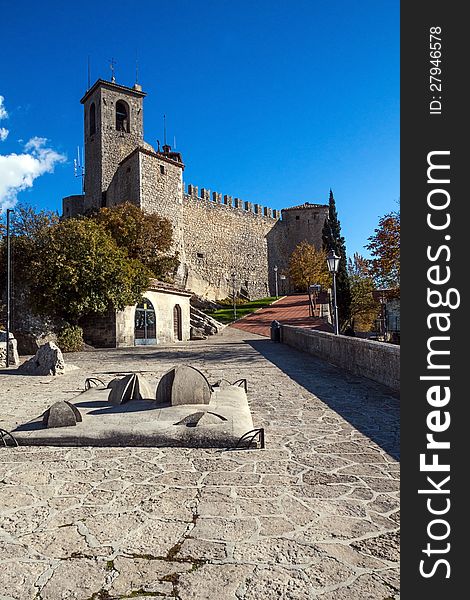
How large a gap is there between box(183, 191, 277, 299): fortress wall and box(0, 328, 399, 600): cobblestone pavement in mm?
41408

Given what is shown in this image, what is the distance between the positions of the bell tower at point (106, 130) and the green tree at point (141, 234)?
9.67 metres

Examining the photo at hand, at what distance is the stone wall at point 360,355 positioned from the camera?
855cm

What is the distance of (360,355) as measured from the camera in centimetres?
1045

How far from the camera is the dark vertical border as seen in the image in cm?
213

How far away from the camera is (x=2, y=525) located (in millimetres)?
3127

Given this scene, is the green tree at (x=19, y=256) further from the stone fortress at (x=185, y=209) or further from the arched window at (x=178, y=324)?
the stone fortress at (x=185, y=209)

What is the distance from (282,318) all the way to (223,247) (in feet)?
63.3

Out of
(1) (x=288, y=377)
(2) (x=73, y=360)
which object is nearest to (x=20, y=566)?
(1) (x=288, y=377)

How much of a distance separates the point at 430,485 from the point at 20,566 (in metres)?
2.36

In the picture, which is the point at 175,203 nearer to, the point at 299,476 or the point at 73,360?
the point at 73,360

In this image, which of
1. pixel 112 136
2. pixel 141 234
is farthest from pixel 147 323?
pixel 112 136

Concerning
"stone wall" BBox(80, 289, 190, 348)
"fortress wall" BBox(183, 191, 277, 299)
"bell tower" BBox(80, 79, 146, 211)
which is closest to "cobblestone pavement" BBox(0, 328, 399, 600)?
"stone wall" BBox(80, 289, 190, 348)

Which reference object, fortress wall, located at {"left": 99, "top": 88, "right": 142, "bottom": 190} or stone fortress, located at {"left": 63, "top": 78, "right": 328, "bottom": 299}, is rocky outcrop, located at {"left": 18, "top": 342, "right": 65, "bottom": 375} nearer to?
stone fortress, located at {"left": 63, "top": 78, "right": 328, "bottom": 299}

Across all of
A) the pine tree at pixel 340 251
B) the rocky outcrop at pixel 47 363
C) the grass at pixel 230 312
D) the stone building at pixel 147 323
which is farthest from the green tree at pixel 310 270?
the rocky outcrop at pixel 47 363
